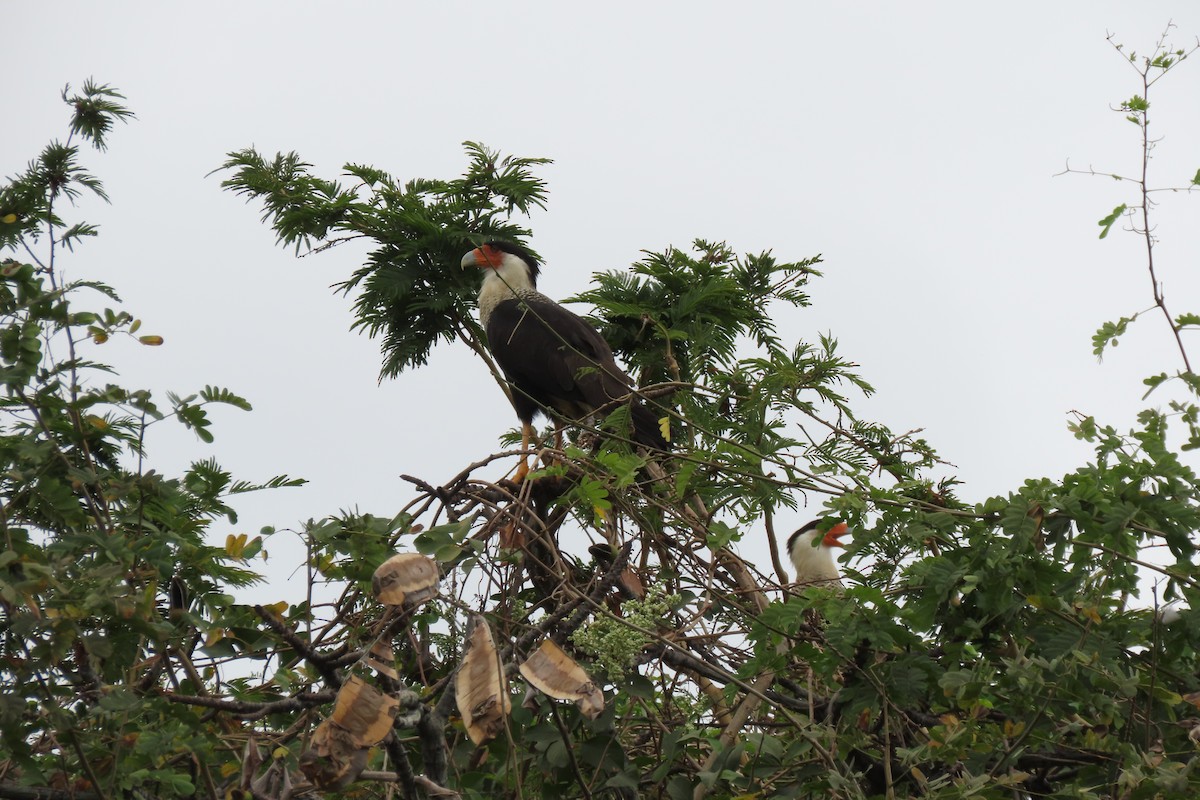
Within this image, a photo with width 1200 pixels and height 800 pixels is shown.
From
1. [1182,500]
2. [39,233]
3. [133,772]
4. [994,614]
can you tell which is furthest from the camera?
[39,233]

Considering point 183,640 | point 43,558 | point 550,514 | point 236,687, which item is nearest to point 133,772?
point 183,640

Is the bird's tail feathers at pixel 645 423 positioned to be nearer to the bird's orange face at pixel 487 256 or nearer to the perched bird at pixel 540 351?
the perched bird at pixel 540 351

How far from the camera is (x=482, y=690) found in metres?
2.00

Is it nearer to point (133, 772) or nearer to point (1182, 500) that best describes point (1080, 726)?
point (1182, 500)

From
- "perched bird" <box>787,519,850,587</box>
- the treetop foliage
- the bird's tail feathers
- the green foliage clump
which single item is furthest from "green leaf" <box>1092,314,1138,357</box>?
"perched bird" <box>787,519,850,587</box>

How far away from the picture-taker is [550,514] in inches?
136

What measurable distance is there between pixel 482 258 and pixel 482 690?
3709 mm

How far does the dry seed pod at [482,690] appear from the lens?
6.48 feet

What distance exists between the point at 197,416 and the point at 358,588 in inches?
19.8

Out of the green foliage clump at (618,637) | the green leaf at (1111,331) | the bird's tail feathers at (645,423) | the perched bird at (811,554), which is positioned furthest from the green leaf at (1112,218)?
the perched bird at (811,554)

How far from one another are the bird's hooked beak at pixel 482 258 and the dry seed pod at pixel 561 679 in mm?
2966

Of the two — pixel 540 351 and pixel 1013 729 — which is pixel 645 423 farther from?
pixel 1013 729

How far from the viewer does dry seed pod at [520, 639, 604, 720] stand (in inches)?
84.3

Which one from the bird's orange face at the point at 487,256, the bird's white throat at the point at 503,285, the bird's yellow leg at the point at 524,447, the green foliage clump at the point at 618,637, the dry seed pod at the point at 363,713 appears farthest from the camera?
the bird's white throat at the point at 503,285
